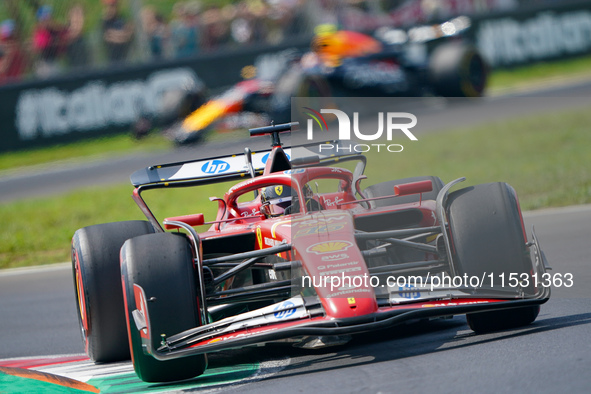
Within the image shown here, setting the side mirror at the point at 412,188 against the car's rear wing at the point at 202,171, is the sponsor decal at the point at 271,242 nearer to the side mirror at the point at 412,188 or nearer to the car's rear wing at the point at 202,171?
the side mirror at the point at 412,188

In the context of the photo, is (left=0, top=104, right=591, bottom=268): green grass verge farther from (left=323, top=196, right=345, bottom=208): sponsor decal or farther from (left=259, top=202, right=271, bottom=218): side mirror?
(left=323, top=196, right=345, bottom=208): sponsor decal

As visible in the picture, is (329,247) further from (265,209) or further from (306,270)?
(265,209)

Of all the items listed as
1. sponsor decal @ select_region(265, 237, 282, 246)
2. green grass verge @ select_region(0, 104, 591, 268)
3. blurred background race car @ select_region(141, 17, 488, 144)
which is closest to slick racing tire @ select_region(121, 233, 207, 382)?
sponsor decal @ select_region(265, 237, 282, 246)

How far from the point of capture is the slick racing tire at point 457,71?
56.2 ft

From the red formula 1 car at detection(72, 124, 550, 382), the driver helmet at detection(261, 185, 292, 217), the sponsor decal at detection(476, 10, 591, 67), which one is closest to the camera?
the red formula 1 car at detection(72, 124, 550, 382)

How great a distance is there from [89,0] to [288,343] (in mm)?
14915

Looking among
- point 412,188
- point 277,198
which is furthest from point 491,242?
Result: point 277,198

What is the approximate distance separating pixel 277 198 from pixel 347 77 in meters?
10.6

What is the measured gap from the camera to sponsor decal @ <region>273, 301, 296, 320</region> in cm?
467

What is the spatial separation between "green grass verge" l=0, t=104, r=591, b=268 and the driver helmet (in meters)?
4.56

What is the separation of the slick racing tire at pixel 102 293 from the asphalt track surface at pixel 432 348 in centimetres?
70

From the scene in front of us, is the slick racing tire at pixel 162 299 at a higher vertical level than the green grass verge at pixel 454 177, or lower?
higher

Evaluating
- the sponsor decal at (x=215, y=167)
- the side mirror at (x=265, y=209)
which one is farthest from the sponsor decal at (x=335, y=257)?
the sponsor decal at (x=215, y=167)

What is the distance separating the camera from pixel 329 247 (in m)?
4.92
